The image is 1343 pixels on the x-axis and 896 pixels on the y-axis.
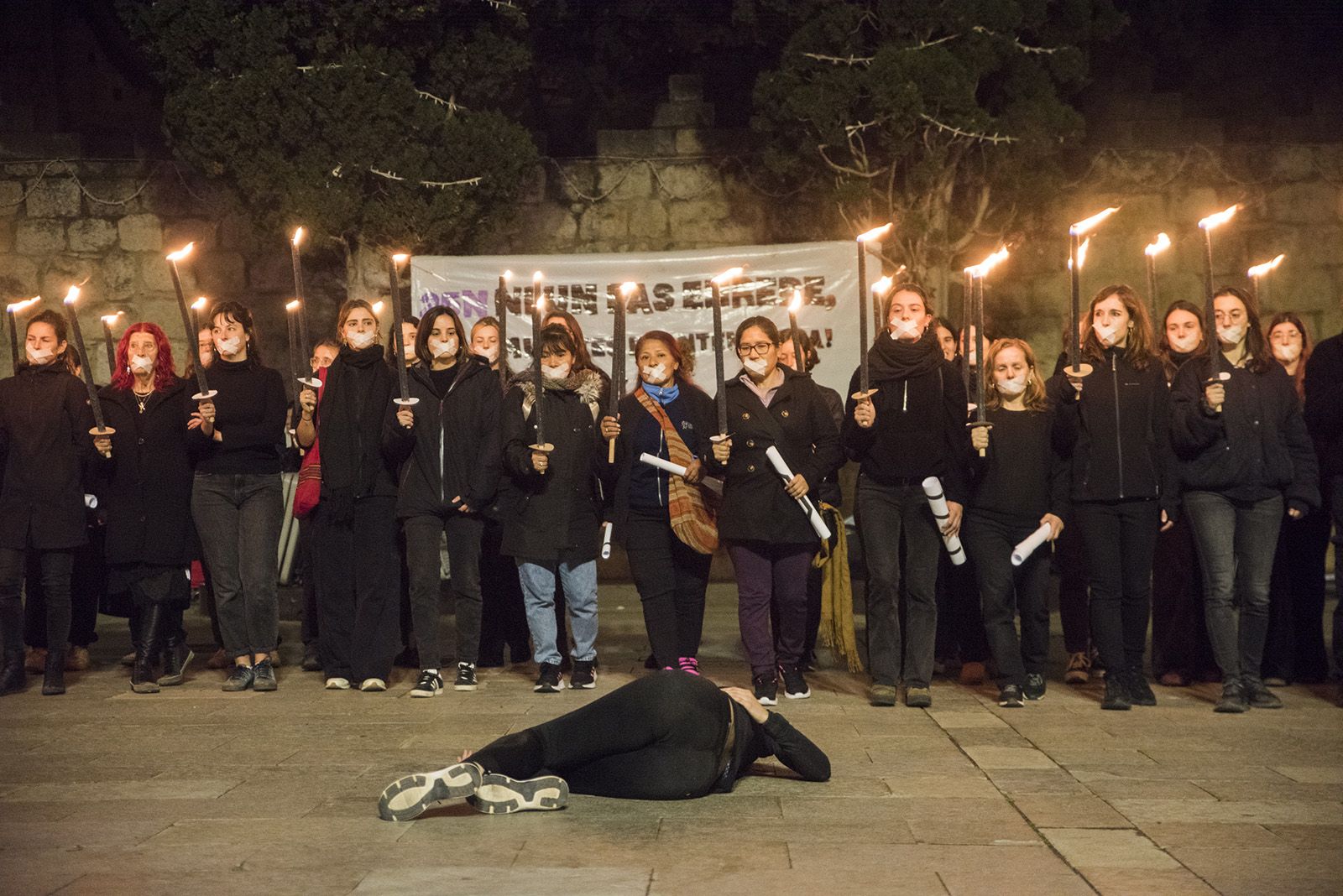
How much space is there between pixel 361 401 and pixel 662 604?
185 cm

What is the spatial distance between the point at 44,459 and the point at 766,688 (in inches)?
152

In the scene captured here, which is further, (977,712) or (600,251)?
(600,251)

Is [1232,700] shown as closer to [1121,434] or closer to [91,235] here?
[1121,434]

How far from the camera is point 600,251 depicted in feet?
42.6

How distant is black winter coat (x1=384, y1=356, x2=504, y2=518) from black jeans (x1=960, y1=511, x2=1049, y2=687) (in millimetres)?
2431

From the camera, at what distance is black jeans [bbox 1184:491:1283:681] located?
788cm

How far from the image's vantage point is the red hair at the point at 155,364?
28.9 feet

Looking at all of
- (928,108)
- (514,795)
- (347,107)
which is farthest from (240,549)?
(928,108)

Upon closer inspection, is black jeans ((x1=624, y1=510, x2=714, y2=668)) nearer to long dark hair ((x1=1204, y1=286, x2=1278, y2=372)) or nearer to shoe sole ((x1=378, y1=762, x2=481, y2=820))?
long dark hair ((x1=1204, y1=286, x2=1278, y2=372))

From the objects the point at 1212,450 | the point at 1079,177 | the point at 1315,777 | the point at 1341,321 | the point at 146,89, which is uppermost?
the point at 146,89

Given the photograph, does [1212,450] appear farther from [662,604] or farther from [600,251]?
[600,251]

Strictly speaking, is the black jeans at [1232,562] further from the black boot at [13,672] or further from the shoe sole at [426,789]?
the black boot at [13,672]

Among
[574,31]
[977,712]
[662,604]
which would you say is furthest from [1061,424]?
[574,31]

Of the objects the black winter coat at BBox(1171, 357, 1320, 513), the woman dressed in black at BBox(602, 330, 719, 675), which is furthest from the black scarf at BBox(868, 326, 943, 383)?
the black winter coat at BBox(1171, 357, 1320, 513)
